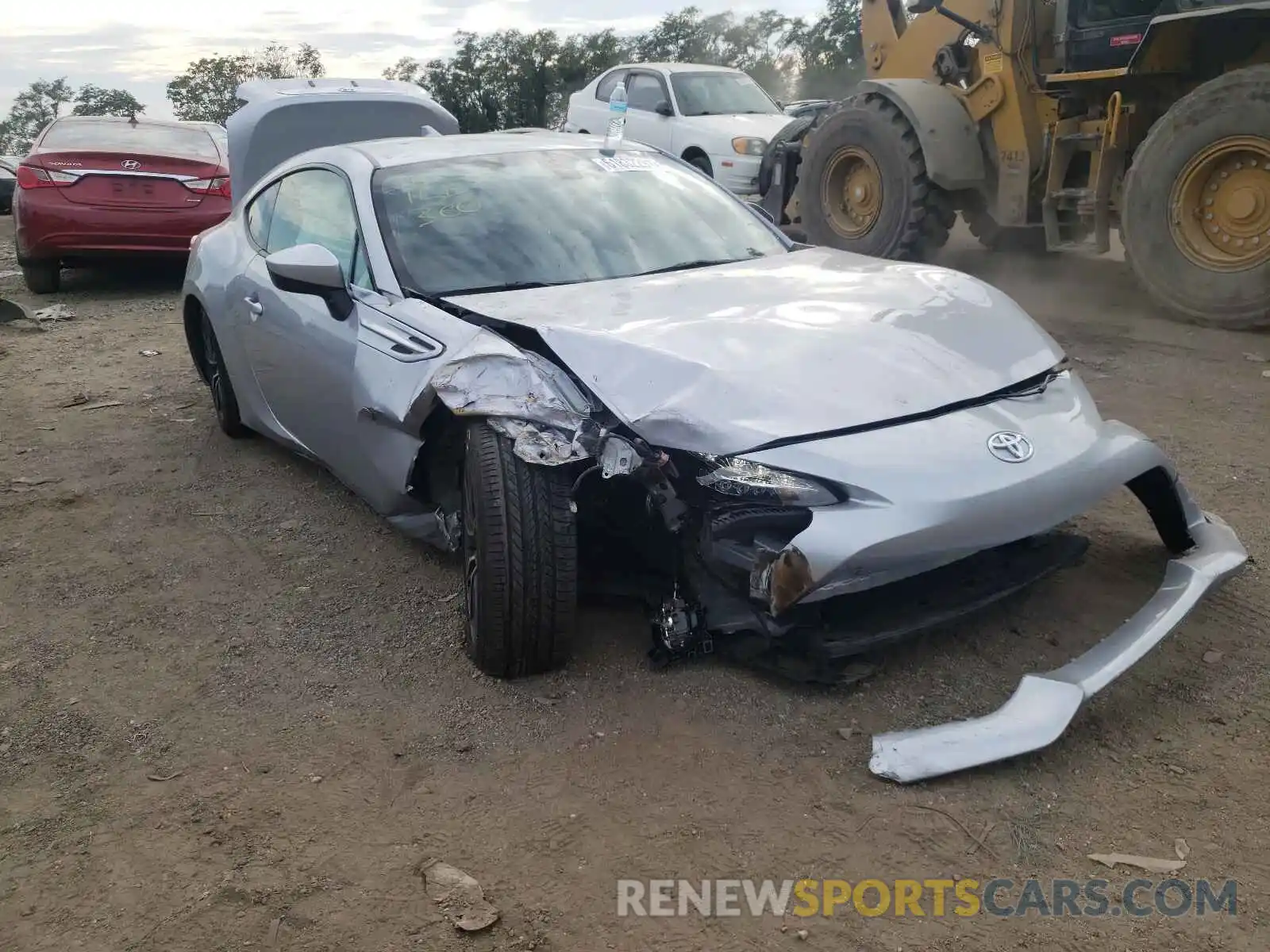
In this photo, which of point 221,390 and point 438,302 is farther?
point 221,390

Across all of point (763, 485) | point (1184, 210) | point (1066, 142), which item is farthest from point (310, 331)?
point (1066, 142)

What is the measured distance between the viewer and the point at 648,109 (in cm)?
1183

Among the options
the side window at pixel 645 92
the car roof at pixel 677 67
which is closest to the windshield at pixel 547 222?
the side window at pixel 645 92

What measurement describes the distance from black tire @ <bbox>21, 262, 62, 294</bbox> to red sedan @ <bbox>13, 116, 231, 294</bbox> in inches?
2.2

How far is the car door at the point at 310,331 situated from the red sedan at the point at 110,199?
462cm

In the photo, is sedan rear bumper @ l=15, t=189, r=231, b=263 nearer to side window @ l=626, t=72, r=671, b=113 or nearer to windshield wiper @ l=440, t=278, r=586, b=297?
side window @ l=626, t=72, r=671, b=113

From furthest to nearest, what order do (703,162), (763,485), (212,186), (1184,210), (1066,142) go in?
(703,162) → (212,186) → (1066,142) → (1184,210) → (763,485)

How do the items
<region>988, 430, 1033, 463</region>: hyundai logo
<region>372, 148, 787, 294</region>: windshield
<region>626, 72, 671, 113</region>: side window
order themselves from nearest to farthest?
<region>988, 430, 1033, 463</region>: hyundai logo < <region>372, 148, 787, 294</region>: windshield < <region>626, 72, 671, 113</region>: side window

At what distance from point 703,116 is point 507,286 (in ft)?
27.8

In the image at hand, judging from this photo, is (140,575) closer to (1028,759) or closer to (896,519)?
(896,519)

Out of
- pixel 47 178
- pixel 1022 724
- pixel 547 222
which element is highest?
pixel 547 222

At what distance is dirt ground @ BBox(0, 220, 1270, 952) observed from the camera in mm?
2270

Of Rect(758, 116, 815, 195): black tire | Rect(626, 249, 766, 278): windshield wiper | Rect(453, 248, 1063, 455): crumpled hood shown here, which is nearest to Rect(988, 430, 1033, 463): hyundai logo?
Rect(453, 248, 1063, 455): crumpled hood

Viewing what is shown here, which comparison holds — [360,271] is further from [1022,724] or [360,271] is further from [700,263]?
[1022,724]
